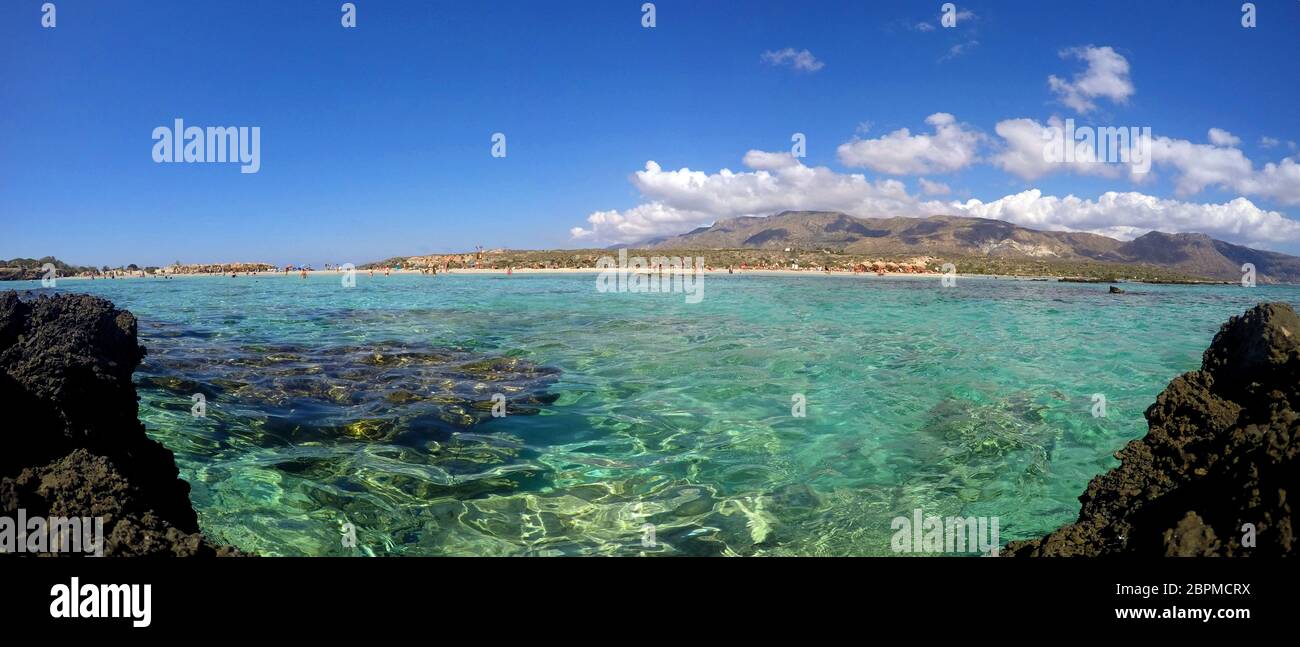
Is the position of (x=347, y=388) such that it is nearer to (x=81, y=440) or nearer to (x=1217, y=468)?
(x=81, y=440)

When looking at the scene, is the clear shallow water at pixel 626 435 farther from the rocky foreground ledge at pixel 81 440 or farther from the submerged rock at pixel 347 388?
the rocky foreground ledge at pixel 81 440

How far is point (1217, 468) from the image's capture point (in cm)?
246

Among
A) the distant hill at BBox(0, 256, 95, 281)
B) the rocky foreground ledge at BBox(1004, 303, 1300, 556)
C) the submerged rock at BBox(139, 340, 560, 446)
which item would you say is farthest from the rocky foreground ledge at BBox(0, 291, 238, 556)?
the distant hill at BBox(0, 256, 95, 281)

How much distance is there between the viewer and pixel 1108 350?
14.4m

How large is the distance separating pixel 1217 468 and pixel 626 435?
5734 millimetres

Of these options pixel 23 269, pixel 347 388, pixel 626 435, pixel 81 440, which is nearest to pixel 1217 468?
pixel 81 440

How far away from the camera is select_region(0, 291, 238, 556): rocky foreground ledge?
262cm

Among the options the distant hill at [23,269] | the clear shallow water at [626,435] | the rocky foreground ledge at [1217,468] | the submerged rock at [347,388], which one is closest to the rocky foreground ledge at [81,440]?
the clear shallow water at [626,435]

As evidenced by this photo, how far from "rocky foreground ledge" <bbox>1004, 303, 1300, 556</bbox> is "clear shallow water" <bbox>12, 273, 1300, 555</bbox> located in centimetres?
179

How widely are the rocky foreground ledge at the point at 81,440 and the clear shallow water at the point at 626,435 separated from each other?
1271mm

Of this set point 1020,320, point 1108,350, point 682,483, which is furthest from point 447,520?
point 1020,320

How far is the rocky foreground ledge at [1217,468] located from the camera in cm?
205

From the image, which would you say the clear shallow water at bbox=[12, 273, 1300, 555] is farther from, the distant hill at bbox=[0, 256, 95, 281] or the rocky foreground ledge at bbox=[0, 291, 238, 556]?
the distant hill at bbox=[0, 256, 95, 281]
